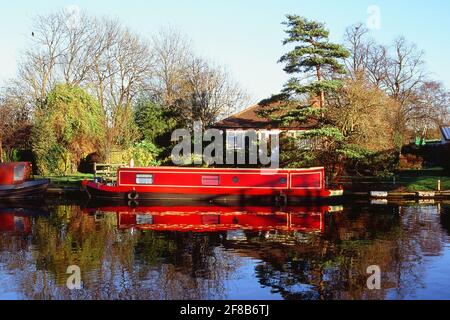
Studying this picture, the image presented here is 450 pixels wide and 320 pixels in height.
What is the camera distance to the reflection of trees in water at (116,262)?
10.7 metres

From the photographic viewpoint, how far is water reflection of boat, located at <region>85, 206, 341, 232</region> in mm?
18984

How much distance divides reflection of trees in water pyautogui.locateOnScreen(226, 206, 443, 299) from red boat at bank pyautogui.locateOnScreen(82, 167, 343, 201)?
581 centimetres

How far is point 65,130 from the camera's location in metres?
35.1

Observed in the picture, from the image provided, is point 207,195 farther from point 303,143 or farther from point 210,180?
point 303,143

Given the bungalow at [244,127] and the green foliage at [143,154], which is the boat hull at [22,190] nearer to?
the green foliage at [143,154]

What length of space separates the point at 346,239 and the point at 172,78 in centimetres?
3186

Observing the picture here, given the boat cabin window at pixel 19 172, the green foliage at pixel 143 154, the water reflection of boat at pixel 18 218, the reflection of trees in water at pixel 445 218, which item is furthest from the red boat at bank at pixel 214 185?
the green foliage at pixel 143 154

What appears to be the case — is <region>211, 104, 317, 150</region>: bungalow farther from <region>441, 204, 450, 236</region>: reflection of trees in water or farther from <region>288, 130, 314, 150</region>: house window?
<region>441, 204, 450, 236</region>: reflection of trees in water

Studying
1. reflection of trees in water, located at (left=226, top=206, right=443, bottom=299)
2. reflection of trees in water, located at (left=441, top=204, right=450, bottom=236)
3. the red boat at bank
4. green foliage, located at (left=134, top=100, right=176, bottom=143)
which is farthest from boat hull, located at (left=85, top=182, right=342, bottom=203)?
green foliage, located at (left=134, top=100, right=176, bottom=143)

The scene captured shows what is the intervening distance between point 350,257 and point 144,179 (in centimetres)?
1593

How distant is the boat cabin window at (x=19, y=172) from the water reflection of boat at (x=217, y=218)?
22.4ft

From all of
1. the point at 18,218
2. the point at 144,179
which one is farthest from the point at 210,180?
the point at 18,218

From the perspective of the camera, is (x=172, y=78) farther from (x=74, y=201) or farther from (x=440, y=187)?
(x=440, y=187)
